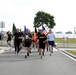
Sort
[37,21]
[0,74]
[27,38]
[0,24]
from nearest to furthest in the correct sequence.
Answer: [0,74], [27,38], [0,24], [37,21]

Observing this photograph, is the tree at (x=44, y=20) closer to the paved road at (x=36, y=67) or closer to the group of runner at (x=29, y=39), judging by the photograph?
the group of runner at (x=29, y=39)

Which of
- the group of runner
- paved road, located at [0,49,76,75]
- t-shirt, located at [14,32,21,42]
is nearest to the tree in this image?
the group of runner

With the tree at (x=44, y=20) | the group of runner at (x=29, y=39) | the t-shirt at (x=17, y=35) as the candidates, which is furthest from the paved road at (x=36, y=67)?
the tree at (x=44, y=20)

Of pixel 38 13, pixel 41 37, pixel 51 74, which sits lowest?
pixel 51 74

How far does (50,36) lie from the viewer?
27.4 meters

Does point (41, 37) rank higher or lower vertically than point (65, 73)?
higher

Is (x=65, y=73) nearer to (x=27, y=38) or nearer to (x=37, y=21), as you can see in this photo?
(x=27, y=38)

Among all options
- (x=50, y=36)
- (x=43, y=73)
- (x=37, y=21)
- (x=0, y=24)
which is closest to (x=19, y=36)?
(x=50, y=36)

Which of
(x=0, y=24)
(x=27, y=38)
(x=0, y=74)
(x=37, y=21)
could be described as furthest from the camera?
(x=37, y=21)

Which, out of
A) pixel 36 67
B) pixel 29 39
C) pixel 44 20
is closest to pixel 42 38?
pixel 29 39

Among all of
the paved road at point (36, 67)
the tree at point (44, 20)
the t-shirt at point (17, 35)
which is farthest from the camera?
the tree at point (44, 20)

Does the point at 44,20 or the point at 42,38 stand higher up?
the point at 44,20

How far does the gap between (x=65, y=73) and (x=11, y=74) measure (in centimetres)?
208

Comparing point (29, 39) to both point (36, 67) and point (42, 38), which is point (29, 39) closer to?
point (42, 38)
